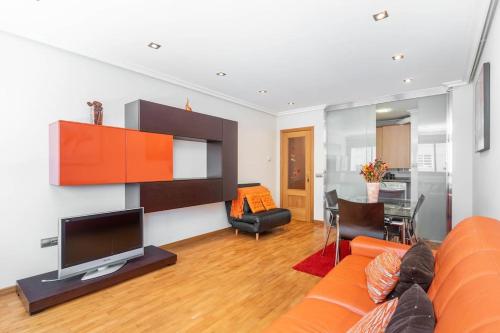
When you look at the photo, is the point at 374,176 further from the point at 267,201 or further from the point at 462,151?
the point at 267,201

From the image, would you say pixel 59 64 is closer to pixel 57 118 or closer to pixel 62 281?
pixel 57 118

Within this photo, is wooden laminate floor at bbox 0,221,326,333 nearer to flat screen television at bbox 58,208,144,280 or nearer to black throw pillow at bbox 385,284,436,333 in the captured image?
flat screen television at bbox 58,208,144,280

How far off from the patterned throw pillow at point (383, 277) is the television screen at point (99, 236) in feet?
8.46

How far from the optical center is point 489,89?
2314 millimetres

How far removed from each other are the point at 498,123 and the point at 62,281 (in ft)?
13.7

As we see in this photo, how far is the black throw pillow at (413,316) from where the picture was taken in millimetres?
786

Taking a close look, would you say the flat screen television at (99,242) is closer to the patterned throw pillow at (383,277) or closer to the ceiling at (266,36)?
the ceiling at (266,36)

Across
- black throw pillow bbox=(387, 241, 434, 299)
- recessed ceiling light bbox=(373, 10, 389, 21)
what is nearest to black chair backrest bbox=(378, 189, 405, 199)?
recessed ceiling light bbox=(373, 10, 389, 21)

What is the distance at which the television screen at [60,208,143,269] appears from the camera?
8.27ft

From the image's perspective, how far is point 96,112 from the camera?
2.96 m

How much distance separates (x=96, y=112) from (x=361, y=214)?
11.1 ft

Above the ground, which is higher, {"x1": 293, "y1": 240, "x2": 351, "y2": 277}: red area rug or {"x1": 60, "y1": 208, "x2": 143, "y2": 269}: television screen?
{"x1": 60, "y1": 208, "x2": 143, "y2": 269}: television screen

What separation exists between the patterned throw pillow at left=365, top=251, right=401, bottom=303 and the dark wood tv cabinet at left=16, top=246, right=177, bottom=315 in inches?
95.7

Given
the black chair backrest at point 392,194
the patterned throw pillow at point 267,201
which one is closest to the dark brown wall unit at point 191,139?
the patterned throw pillow at point 267,201
